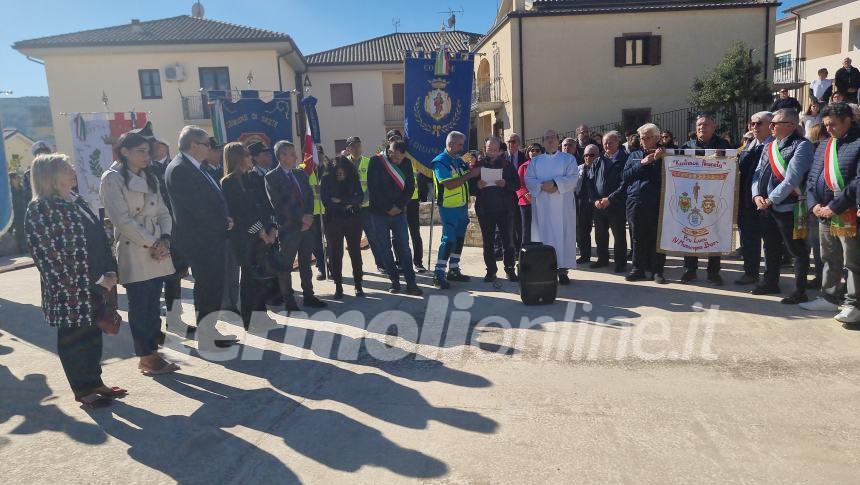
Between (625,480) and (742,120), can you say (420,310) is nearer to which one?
(625,480)

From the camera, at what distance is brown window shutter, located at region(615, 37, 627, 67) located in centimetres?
2467

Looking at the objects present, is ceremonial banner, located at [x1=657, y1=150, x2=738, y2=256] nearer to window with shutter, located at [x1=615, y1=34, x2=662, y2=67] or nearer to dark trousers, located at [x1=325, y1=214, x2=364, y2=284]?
dark trousers, located at [x1=325, y1=214, x2=364, y2=284]

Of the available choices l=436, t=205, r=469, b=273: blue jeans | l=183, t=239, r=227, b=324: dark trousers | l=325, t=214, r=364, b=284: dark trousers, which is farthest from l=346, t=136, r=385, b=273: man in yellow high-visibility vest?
l=183, t=239, r=227, b=324: dark trousers

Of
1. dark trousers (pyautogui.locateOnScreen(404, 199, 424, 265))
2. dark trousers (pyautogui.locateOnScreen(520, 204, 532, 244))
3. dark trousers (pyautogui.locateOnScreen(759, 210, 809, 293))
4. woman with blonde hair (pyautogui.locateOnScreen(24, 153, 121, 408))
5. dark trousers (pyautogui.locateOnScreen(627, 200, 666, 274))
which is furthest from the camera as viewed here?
dark trousers (pyautogui.locateOnScreen(404, 199, 424, 265))

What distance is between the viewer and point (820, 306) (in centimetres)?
591

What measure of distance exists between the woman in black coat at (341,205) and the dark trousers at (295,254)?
0.95 ft

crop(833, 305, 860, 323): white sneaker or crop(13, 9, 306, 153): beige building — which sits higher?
crop(13, 9, 306, 153): beige building

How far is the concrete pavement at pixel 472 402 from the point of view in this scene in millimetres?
3299

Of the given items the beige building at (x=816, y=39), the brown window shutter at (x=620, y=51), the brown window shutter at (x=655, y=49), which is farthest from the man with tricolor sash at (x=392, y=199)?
the beige building at (x=816, y=39)

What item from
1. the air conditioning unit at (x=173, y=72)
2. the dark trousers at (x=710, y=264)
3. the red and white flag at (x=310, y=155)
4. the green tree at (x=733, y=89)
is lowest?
the dark trousers at (x=710, y=264)

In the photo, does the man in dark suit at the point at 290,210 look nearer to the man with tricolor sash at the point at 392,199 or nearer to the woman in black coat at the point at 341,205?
the woman in black coat at the point at 341,205

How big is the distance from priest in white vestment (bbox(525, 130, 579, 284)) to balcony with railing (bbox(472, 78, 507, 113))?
63.7 feet

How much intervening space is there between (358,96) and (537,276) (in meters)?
29.7

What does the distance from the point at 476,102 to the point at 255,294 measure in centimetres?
2470
